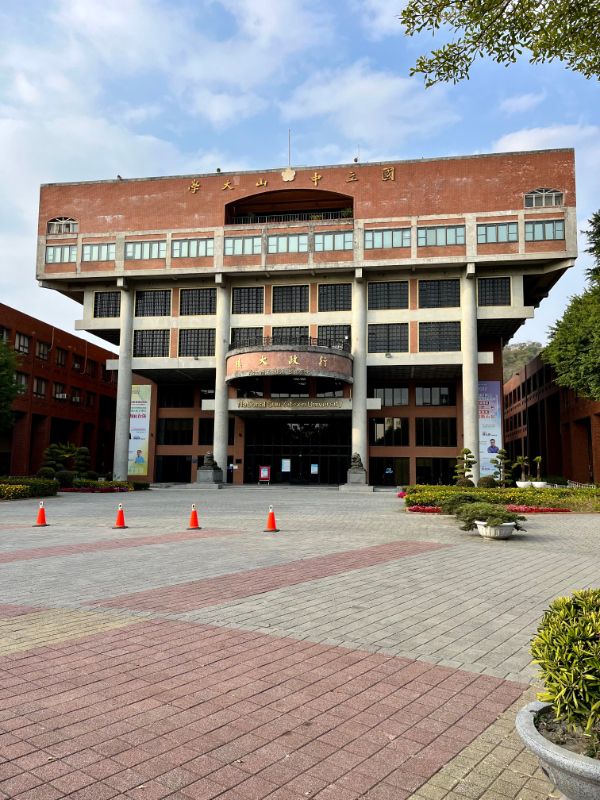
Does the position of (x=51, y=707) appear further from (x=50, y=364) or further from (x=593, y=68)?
(x=50, y=364)

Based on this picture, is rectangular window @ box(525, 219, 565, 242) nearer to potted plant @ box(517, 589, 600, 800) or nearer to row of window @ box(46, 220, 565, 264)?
row of window @ box(46, 220, 565, 264)

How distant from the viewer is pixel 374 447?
5388 centimetres

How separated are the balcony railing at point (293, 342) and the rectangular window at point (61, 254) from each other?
53.8 ft

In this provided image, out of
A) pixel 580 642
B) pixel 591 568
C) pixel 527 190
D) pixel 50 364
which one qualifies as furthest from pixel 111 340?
pixel 580 642

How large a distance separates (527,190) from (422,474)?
24.8 meters

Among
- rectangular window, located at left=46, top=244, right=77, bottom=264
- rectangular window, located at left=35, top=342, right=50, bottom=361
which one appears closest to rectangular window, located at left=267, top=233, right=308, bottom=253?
rectangular window, located at left=46, top=244, right=77, bottom=264

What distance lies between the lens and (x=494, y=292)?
49.4 metres

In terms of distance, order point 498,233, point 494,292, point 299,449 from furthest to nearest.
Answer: point 299,449, point 494,292, point 498,233

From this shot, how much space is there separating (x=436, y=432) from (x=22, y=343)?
39.3 m

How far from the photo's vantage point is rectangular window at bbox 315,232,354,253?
50.1 m

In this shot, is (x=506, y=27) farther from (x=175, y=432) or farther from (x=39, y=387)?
(x=39, y=387)

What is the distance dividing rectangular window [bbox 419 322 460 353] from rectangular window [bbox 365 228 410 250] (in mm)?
6823

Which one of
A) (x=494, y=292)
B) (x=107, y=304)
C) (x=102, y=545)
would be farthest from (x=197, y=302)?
(x=102, y=545)


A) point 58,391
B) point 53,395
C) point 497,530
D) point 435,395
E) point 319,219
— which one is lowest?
point 497,530
